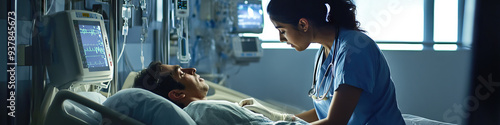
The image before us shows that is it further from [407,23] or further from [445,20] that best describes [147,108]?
[445,20]

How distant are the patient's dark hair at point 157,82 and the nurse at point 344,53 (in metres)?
0.57

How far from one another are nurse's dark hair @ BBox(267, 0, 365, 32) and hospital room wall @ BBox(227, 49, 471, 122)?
10.8 ft

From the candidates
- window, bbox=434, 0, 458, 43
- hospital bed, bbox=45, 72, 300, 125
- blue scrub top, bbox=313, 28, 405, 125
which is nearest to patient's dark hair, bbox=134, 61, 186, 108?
hospital bed, bbox=45, 72, 300, 125

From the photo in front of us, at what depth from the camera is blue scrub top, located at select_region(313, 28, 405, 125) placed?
4.52ft

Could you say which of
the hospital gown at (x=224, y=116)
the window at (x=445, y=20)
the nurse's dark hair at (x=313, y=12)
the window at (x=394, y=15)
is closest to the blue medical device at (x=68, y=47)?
the hospital gown at (x=224, y=116)

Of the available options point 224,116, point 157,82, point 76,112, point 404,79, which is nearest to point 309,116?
point 224,116

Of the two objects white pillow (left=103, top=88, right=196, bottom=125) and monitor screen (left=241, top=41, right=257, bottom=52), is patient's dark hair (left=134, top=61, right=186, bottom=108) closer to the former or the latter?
white pillow (left=103, top=88, right=196, bottom=125)

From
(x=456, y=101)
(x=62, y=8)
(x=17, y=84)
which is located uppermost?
(x=62, y=8)

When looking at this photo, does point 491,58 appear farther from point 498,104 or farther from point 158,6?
point 158,6

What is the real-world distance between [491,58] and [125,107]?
3.49m

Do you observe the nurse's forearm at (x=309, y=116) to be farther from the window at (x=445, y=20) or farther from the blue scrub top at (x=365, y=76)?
the window at (x=445, y=20)

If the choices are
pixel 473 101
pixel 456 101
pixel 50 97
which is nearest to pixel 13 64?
pixel 50 97

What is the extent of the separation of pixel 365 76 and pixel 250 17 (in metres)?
3.12

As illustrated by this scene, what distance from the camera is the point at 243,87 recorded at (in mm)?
4945
